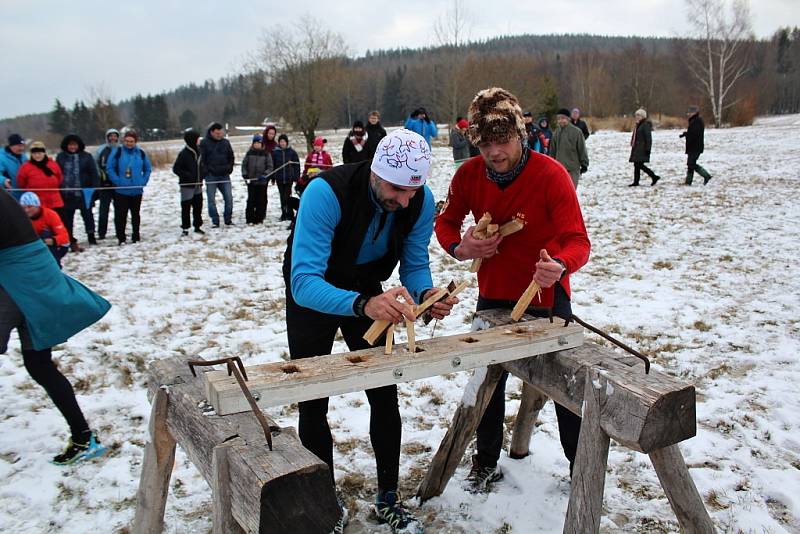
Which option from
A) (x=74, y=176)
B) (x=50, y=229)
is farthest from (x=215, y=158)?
(x=50, y=229)

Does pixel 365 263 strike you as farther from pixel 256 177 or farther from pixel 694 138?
pixel 694 138

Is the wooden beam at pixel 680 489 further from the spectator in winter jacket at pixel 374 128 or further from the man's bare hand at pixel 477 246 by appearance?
the spectator in winter jacket at pixel 374 128

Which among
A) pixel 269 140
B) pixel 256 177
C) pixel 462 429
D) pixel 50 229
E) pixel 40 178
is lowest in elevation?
pixel 462 429

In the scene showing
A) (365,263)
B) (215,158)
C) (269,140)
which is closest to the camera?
(365,263)

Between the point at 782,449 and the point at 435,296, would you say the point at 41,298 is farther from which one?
the point at 782,449

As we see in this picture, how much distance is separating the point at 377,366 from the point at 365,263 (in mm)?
624

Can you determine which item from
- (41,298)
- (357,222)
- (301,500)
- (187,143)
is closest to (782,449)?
(357,222)

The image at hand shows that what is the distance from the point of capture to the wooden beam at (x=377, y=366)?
6.22 ft

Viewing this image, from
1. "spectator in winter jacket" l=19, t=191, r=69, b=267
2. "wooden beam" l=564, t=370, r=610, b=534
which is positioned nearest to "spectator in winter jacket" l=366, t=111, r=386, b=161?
"spectator in winter jacket" l=19, t=191, r=69, b=267

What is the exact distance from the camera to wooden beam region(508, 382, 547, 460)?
323 centimetres

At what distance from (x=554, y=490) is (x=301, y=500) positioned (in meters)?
1.96

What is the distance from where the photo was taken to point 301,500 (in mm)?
1548

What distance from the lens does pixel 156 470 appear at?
93.2 inches

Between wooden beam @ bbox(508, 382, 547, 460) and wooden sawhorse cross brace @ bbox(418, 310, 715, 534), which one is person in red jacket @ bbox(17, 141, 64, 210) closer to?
wooden beam @ bbox(508, 382, 547, 460)
